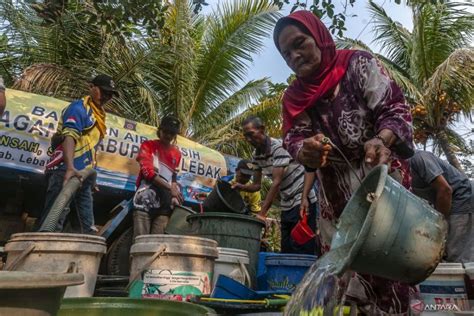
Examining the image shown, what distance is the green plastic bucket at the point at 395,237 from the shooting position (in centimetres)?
148

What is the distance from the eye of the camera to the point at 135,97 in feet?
26.4

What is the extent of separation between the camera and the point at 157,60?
818cm

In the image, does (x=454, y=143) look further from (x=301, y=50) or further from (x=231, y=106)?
(x=301, y=50)

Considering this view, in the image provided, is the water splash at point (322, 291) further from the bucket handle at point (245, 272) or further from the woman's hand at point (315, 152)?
the bucket handle at point (245, 272)

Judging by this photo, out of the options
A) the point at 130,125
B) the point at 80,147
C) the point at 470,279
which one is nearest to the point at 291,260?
the point at 470,279

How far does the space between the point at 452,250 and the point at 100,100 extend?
3.27m

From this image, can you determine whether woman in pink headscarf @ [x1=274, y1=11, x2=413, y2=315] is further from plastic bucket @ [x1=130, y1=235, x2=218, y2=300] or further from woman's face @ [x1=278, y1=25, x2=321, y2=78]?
plastic bucket @ [x1=130, y1=235, x2=218, y2=300]

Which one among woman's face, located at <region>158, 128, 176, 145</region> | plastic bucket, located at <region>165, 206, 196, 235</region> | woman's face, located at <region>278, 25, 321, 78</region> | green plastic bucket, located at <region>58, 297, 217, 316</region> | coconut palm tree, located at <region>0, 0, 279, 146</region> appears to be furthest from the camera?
coconut palm tree, located at <region>0, 0, 279, 146</region>

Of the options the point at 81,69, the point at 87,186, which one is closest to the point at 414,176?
the point at 87,186

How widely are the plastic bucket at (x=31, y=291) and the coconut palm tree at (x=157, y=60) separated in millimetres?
4837

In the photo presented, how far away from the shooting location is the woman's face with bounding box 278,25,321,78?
83.4 inches

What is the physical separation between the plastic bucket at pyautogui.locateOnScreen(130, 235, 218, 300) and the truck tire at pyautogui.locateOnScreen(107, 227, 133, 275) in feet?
5.07

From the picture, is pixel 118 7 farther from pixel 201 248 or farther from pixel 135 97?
pixel 135 97

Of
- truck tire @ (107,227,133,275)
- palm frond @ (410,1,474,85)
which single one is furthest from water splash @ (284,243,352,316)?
palm frond @ (410,1,474,85)
